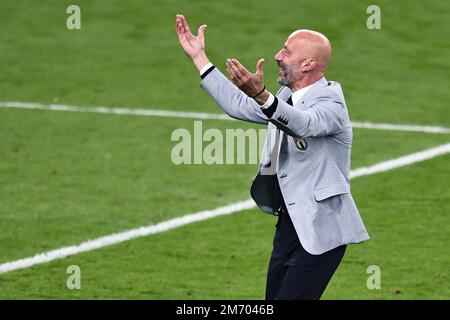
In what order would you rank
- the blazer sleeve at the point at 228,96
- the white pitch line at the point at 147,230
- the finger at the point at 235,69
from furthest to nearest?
the white pitch line at the point at 147,230
the blazer sleeve at the point at 228,96
the finger at the point at 235,69

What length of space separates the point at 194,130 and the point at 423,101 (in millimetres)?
3817

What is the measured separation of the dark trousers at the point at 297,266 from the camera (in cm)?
839

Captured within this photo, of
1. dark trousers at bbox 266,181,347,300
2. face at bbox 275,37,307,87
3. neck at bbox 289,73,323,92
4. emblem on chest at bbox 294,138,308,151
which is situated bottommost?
dark trousers at bbox 266,181,347,300

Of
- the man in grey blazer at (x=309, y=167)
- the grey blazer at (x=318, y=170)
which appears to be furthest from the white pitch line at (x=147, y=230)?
the grey blazer at (x=318, y=170)

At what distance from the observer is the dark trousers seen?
330 inches

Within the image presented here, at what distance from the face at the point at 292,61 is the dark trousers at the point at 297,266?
0.86 m

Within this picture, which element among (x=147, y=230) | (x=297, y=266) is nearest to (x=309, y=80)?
(x=297, y=266)

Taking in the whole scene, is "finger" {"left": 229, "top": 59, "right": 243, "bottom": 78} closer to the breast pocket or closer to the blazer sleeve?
the blazer sleeve

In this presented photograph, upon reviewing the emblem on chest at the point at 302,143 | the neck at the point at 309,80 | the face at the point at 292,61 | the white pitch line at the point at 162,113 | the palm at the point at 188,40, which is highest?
the palm at the point at 188,40

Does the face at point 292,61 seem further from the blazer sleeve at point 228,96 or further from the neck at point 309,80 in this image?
the blazer sleeve at point 228,96

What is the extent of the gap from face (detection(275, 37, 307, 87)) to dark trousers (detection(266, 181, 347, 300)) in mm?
856

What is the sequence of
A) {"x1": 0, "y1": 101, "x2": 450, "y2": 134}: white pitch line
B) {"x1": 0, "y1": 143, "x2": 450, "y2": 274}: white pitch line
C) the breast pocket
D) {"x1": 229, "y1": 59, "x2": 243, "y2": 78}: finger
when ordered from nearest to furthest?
{"x1": 229, "y1": 59, "x2": 243, "y2": 78}: finger, the breast pocket, {"x1": 0, "y1": 143, "x2": 450, "y2": 274}: white pitch line, {"x1": 0, "y1": 101, "x2": 450, "y2": 134}: white pitch line

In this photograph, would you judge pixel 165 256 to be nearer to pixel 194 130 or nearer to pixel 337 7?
pixel 194 130

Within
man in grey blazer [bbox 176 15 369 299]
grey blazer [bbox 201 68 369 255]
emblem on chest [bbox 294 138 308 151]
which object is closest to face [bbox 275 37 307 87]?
man in grey blazer [bbox 176 15 369 299]
